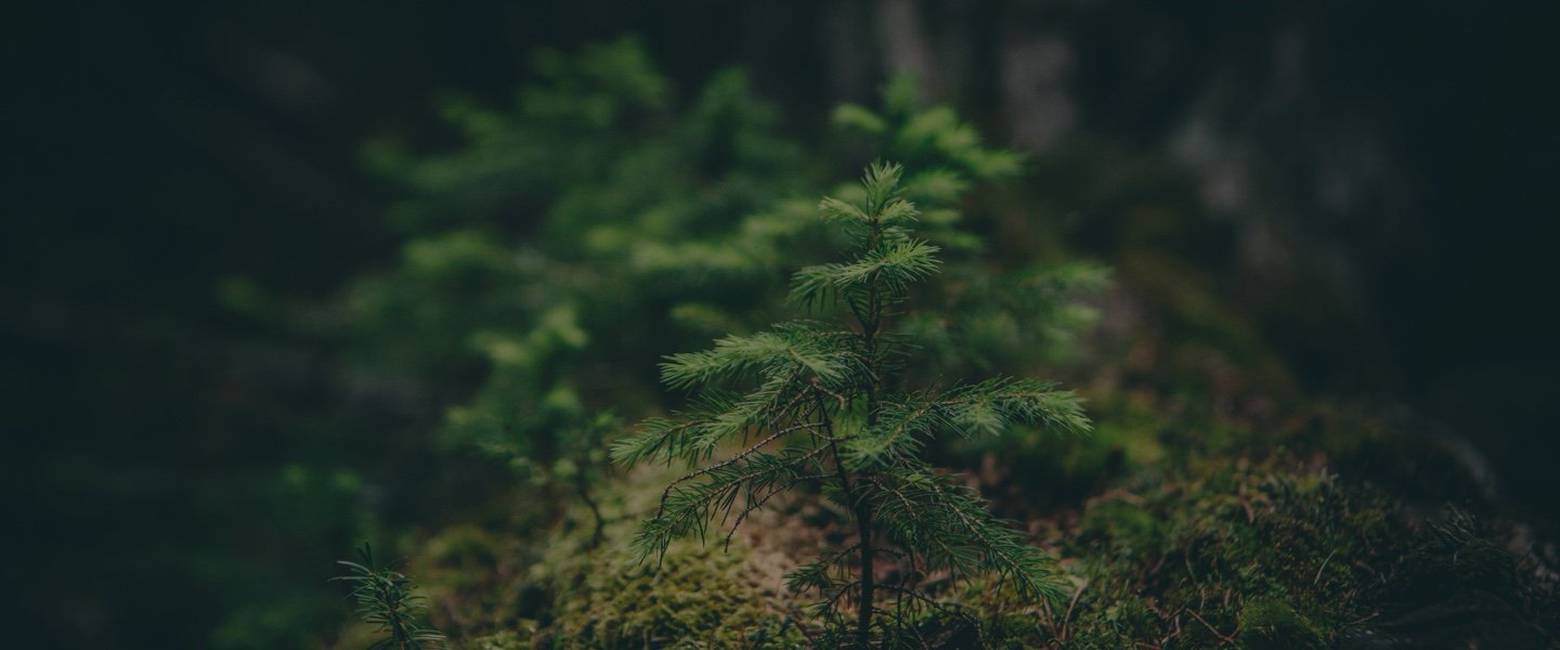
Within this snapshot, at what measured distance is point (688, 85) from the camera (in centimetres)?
611

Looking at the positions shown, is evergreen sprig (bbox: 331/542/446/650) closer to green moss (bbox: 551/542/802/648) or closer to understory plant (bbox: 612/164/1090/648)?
green moss (bbox: 551/542/802/648)

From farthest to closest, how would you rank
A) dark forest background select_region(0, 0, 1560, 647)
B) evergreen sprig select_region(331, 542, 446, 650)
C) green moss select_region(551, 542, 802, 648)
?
dark forest background select_region(0, 0, 1560, 647)
green moss select_region(551, 542, 802, 648)
evergreen sprig select_region(331, 542, 446, 650)

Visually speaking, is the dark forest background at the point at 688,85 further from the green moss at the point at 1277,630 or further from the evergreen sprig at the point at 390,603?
the green moss at the point at 1277,630

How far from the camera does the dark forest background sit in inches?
192

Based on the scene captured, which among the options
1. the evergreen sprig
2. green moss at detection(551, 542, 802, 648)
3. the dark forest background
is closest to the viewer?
the evergreen sprig

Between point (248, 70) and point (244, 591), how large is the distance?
203 inches

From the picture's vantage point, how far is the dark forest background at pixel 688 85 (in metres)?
4.87

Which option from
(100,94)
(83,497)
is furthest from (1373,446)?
(100,94)

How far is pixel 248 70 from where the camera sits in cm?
648

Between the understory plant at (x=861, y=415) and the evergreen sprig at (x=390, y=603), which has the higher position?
the understory plant at (x=861, y=415)

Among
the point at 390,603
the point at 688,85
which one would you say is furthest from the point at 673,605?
the point at 688,85

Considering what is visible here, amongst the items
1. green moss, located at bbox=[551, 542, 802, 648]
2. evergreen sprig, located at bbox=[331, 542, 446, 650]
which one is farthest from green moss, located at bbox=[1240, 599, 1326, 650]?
evergreen sprig, located at bbox=[331, 542, 446, 650]

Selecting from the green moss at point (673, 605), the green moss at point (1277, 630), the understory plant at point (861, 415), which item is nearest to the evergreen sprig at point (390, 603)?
the green moss at point (673, 605)

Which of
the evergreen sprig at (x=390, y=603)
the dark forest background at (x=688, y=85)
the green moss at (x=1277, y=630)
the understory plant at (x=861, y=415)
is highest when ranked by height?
the dark forest background at (x=688, y=85)
